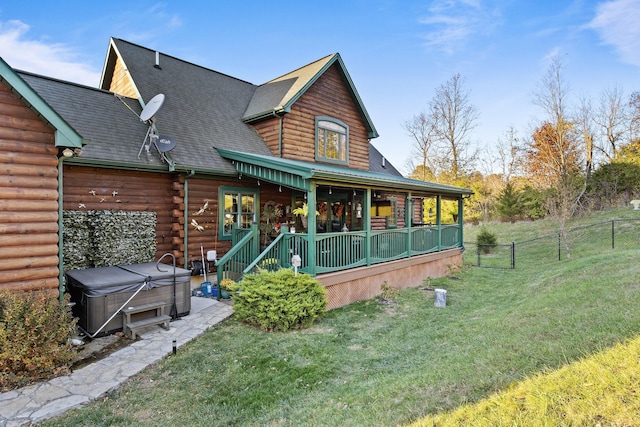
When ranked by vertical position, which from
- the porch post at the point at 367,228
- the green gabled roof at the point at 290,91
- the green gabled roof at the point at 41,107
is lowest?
the porch post at the point at 367,228

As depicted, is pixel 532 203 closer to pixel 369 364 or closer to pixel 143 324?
pixel 369 364

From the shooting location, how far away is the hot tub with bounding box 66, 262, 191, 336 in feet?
18.1

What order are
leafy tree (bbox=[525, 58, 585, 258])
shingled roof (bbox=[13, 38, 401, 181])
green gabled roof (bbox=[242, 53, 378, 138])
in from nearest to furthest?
shingled roof (bbox=[13, 38, 401, 181])
green gabled roof (bbox=[242, 53, 378, 138])
leafy tree (bbox=[525, 58, 585, 258])

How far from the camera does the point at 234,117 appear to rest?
12.8 m

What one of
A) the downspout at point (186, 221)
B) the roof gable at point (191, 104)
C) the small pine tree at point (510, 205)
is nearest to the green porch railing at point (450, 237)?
the roof gable at point (191, 104)

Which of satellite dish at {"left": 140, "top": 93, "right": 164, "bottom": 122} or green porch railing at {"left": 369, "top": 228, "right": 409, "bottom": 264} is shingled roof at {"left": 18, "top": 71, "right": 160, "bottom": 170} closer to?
satellite dish at {"left": 140, "top": 93, "right": 164, "bottom": 122}

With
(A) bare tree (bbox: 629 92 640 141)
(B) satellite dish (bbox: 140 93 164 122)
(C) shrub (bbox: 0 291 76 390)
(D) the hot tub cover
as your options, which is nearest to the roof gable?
(B) satellite dish (bbox: 140 93 164 122)

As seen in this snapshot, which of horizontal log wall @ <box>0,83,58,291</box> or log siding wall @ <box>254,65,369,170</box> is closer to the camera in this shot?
horizontal log wall @ <box>0,83,58,291</box>

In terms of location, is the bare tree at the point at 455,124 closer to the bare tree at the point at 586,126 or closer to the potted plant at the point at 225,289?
the bare tree at the point at 586,126

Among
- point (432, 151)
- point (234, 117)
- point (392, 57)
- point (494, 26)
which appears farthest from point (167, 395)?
point (432, 151)

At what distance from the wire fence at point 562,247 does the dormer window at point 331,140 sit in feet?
24.5

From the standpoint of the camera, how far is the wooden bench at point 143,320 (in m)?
5.64

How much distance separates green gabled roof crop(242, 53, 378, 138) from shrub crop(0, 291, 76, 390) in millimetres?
8874

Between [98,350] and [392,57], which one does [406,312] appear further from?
[392,57]
